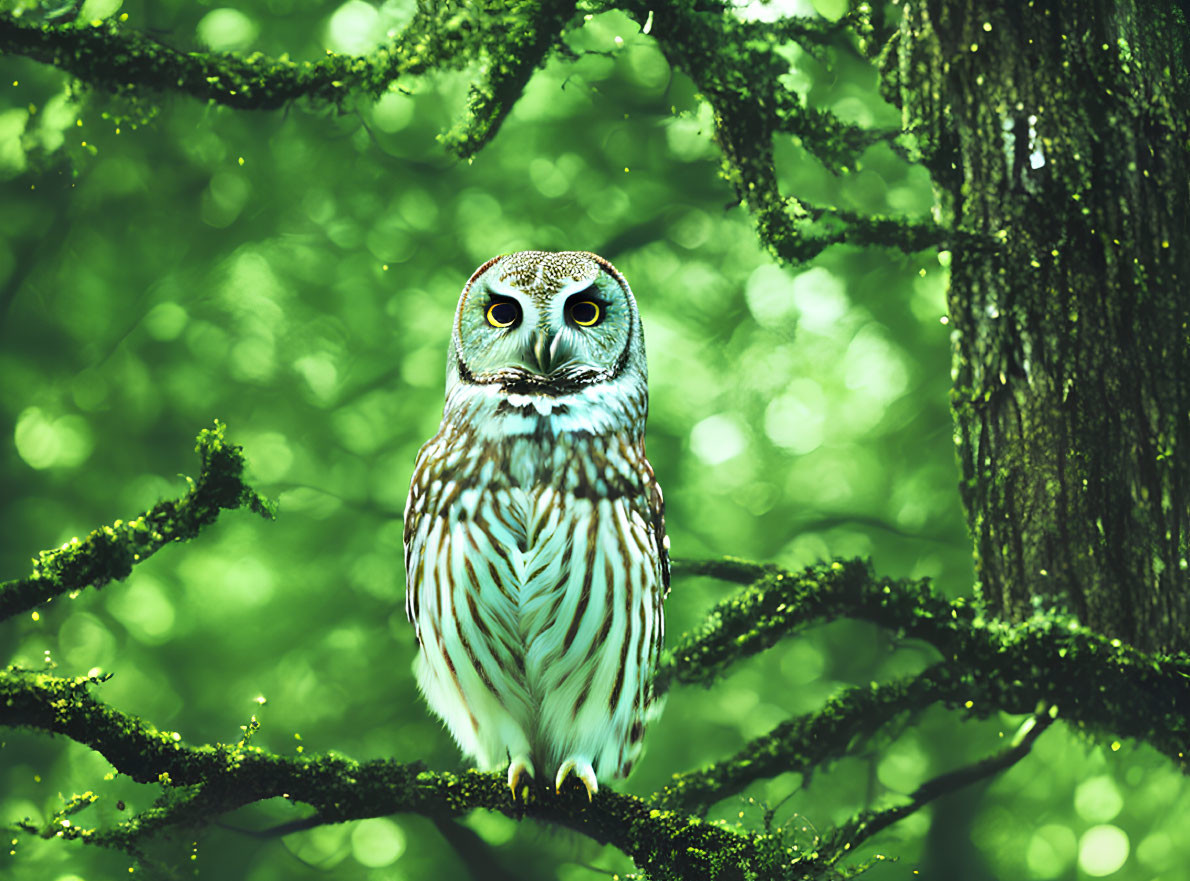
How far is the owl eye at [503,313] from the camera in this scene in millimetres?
2098

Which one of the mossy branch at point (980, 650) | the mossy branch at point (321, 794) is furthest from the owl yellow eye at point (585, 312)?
the mossy branch at point (321, 794)

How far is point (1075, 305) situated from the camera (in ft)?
8.19

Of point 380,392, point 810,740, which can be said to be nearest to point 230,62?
point 380,392

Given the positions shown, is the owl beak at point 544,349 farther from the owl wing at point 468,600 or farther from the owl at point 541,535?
the owl wing at point 468,600

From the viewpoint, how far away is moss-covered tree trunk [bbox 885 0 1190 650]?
2.41 meters

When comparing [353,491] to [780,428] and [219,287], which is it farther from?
[780,428]

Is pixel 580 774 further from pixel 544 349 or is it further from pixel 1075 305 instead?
pixel 1075 305

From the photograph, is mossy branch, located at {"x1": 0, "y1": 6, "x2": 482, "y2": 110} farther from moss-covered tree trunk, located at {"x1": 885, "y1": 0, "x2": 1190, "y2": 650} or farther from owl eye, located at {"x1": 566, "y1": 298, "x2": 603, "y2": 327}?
moss-covered tree trunk, located at {"x1": 885, "y1": 0, "x2": 1190, "y2": 650}

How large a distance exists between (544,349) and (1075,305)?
5.41 ft

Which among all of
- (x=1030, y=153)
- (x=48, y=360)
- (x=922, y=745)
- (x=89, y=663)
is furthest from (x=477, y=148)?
(x=922, y=745)

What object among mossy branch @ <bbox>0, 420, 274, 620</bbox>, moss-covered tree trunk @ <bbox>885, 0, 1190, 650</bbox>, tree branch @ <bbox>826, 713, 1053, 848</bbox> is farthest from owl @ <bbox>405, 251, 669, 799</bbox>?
moss-covered tree trunk @ <bbox>885, 0, 1190, 650</bbox>

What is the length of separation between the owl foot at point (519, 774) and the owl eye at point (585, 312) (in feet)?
3.61

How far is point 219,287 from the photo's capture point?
426 cm

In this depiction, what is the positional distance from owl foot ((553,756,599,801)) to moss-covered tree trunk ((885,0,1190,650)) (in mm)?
1350
